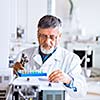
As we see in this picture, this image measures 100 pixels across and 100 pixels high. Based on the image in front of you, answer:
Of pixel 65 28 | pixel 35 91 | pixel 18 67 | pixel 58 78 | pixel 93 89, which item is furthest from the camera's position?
pixel 65 28

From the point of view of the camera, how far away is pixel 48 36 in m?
1.27

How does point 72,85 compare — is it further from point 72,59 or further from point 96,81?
point 96,81

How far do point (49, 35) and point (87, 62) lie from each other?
1.39 metres

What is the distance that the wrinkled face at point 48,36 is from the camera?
1.27 m

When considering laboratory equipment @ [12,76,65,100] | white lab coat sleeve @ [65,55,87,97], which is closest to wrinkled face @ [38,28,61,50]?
white lab coat sleeve @ [65,55,87,97]

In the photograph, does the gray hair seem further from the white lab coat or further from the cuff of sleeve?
the cuff of sleeve

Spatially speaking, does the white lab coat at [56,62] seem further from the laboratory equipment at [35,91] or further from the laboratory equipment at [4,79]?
the laboratory equipment at [35,91]

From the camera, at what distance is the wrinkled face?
1268mm

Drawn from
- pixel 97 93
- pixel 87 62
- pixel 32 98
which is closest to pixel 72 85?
pixel 32 98

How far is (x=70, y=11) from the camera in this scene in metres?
4.08

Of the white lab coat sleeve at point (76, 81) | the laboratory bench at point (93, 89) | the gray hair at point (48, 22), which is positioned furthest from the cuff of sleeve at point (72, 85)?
the laboratory bench at point (93, 89)

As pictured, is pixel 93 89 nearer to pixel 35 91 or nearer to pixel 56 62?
pixel 56 62

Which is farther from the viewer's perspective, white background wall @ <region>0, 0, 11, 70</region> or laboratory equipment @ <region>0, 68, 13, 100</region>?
white background wall @ <region>0, 0, 11, 70</region>

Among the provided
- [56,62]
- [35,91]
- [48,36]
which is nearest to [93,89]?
[56,62]
